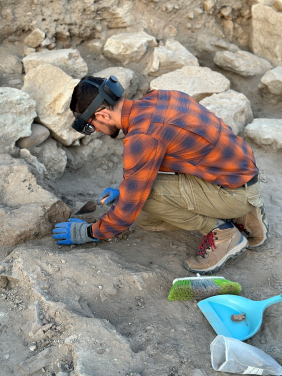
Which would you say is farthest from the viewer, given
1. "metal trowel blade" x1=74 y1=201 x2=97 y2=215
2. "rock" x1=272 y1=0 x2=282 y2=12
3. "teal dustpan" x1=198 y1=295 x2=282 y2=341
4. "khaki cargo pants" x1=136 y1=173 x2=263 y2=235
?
"rock" x1=272 y1=0 x2=282 y2=12

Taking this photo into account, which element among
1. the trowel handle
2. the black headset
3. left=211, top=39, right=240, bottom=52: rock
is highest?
the black headset

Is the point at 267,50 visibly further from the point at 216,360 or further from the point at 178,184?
the point at 216,360

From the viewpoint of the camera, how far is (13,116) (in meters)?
2.99

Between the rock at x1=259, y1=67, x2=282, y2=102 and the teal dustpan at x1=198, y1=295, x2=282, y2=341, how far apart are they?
3.04 m

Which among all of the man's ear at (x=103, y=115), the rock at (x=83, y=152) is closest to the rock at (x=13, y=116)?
the rock at (x=83, y=152)

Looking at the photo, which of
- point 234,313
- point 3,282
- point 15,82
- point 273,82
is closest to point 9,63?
point 15,82

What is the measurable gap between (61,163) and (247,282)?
6.62 feet

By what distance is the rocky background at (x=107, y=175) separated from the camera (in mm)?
1716

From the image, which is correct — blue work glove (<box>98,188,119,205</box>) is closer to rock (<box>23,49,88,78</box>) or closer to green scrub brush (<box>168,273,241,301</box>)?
green scrub brush (<box>168,273,241,301</box>)

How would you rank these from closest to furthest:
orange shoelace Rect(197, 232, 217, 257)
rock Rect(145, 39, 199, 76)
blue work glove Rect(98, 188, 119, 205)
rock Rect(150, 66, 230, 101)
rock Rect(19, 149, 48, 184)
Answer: orange shoelace Rect(197, 232, 217, 257)
blue work glove Rect(98, 188, 119, 205)
rock Rect(19, 149, 48, 184)
rock Rect(150, 66, 230, 101)
rock Rect(145, 39, 199, 76)

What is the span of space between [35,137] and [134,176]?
1531 mm

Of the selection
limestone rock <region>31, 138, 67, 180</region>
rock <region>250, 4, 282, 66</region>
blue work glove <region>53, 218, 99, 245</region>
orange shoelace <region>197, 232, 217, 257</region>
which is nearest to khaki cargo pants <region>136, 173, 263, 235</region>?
orange shoelace <region>197, 232, 217, 257</region>

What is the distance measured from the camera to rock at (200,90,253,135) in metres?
3.78

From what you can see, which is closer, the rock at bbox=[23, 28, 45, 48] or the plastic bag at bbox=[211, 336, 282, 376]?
the plastic bag at bbox=[211, 336, 282, 376]
